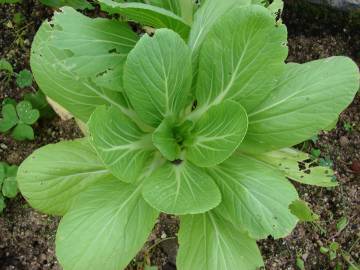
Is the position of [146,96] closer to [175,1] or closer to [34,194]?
[175,1]

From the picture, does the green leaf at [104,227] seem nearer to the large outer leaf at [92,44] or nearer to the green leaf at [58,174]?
the green leaf at [58,174]

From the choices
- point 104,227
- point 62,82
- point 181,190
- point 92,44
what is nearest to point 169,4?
point 92,44

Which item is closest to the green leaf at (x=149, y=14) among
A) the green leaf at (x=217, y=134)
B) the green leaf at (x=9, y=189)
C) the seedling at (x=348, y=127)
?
the green leaf at (x=217, y=134)

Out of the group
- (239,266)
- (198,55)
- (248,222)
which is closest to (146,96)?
(198,55)

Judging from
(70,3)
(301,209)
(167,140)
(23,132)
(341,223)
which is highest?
(70,3)

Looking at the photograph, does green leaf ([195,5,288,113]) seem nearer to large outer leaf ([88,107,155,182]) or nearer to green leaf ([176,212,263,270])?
large outer leaf ([88,107,155,182])

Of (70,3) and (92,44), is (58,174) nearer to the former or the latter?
(92,44)
